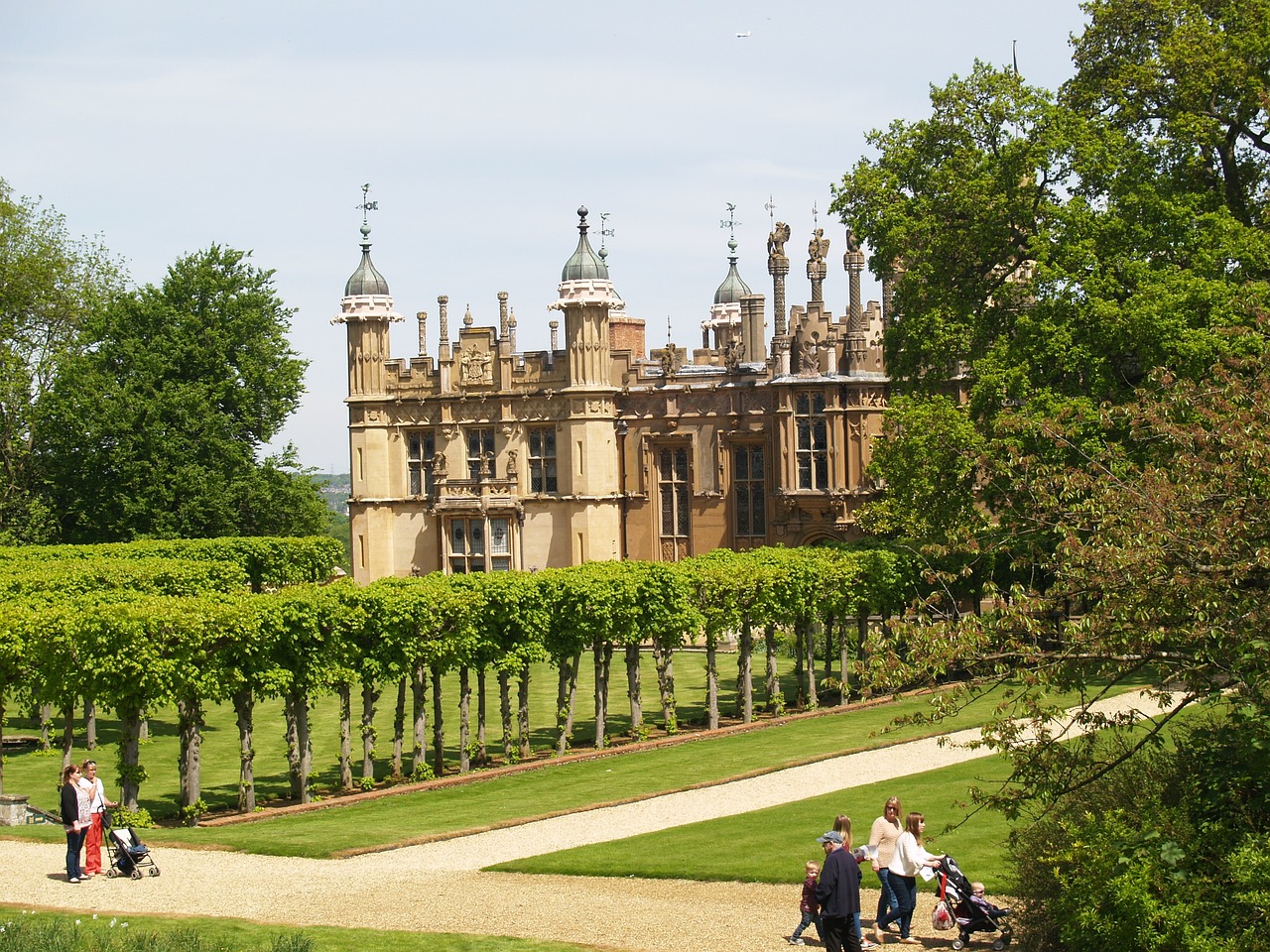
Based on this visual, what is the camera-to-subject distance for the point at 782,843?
23141 mm

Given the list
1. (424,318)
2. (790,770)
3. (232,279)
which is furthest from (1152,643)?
(232,279)

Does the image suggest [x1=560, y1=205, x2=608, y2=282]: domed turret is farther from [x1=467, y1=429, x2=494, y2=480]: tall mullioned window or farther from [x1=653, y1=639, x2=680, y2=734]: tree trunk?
[x1=653, y1=639, x2=680, y2=734]: tree trunk

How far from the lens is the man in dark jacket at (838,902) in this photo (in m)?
17.0

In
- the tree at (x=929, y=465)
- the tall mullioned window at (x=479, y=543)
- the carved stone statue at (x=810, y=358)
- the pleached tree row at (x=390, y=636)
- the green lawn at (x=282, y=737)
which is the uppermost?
the carved stone statue at (x=810, y=358)

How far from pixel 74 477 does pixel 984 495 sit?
4276 cm

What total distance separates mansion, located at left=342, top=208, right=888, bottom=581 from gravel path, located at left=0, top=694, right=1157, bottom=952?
25738 mm

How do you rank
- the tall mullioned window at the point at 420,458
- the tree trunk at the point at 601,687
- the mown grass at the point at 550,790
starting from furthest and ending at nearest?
the tall mullioned window at the point at 420,458 < the tree trunk at the point at 601,687 < the mown grass at the point at 550,790

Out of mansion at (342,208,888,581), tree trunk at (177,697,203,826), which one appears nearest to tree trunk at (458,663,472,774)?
tree trunk at (177,697,203,826)

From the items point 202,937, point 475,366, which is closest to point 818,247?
point 475,366

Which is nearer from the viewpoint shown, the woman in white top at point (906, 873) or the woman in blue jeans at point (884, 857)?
the woman in white top at point (906, 873)

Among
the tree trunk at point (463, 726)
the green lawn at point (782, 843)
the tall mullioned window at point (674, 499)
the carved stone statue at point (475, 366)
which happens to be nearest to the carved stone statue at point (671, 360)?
the tall mullioned window at point (674, 499)

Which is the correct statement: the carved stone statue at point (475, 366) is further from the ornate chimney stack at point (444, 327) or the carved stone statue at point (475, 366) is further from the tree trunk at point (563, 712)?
the tree trunk at point (563, 712)

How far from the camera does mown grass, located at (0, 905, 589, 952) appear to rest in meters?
17.0

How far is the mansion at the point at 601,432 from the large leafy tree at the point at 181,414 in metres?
3.80
